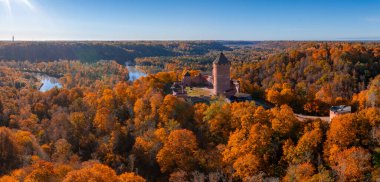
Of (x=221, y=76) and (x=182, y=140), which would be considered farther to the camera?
(x=221, y=76)

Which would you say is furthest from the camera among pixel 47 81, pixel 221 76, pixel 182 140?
pixel 47 81

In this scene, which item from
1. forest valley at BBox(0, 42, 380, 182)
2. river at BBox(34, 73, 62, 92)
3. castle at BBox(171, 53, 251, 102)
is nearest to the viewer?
forest valley at BBox(0, 42, 380, 182)

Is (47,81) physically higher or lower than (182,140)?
lower

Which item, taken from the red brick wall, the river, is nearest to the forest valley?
the red brick wall

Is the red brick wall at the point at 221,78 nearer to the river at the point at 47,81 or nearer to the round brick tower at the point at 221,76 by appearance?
the round brick tower at the point at 221,76

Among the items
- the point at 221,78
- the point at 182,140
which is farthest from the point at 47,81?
the point at 182,140

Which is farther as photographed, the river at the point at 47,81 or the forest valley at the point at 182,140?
the river at the point at 47,81

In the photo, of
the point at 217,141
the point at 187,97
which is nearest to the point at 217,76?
the point at 187,97

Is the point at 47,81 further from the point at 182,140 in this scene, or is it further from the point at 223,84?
the point at 182,140

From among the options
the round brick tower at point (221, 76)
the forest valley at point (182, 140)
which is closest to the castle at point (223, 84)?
the round brick tower at point (221, 76)

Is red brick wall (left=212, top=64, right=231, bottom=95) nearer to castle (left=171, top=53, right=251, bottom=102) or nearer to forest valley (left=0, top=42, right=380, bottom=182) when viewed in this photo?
castle (left=171, top=53, right=251, bottom=102)

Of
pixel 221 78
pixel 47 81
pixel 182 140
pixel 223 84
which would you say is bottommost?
pixel 47 81

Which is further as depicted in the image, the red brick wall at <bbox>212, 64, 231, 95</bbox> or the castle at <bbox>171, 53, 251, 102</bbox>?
the red brick wall at <bbox>212, 64, 231, 95</bbox>

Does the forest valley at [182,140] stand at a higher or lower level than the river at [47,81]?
higher
